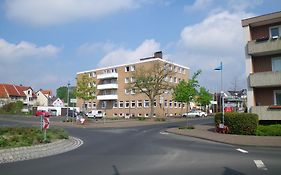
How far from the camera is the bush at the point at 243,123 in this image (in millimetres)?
23844

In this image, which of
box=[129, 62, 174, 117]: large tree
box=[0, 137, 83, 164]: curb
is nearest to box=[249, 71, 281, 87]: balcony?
box=[0, 137, 83, 164]: curb

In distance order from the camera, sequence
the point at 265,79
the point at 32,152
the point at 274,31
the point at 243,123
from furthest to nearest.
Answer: the point at 274,31 < the point at 265,79 < the point at 243,123 < the point at 32,152

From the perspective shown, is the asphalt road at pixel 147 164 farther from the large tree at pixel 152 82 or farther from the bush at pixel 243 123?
the large tree at pixel 152 82

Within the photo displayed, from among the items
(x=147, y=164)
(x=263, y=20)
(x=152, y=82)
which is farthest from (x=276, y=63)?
(x=152, y=82)

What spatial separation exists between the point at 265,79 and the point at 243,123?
5.97 metres

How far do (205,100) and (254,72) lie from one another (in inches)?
1917

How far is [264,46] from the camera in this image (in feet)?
92.8

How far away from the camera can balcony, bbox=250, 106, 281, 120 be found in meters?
27.0

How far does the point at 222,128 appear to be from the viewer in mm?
25078

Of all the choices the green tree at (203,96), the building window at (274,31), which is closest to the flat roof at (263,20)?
the building window at (274,31)

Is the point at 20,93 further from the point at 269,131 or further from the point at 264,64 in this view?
the point at 269,131

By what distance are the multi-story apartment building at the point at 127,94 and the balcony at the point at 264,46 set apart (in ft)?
130

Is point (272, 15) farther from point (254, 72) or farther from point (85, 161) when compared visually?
point (85, 161)

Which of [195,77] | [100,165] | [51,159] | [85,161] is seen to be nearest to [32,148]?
[51,159]
